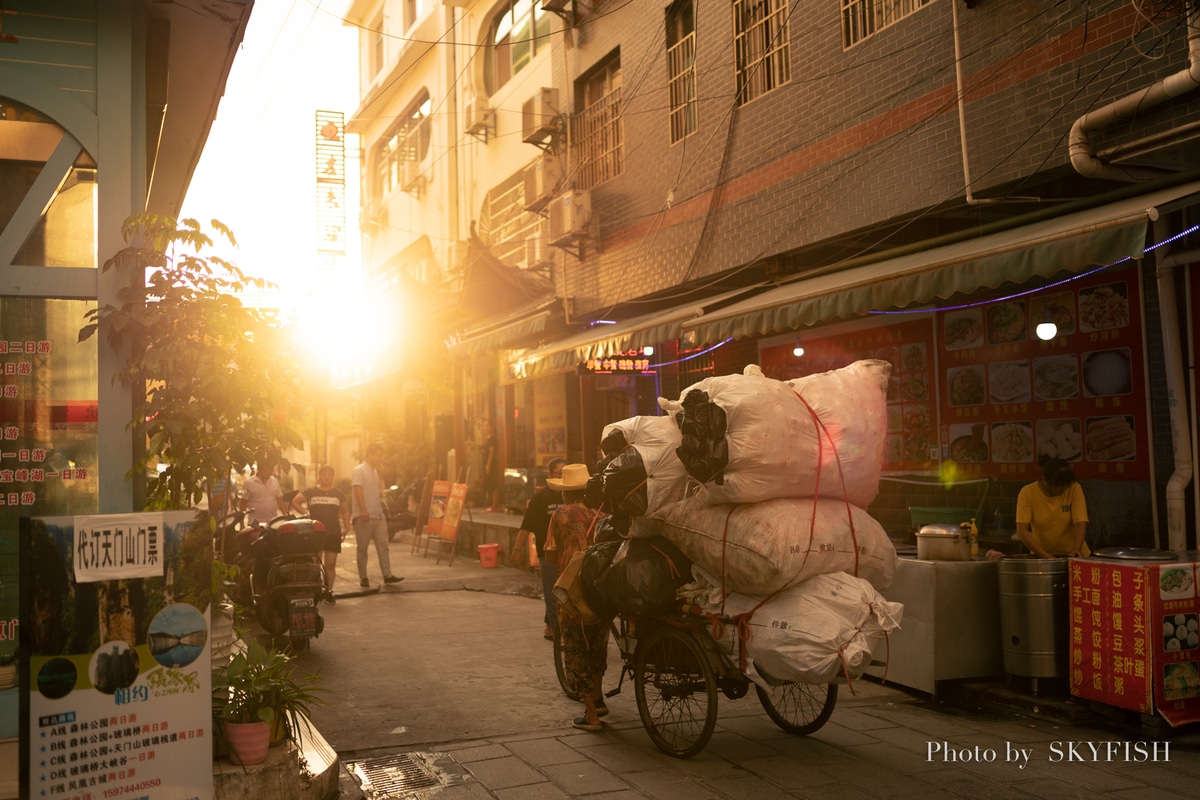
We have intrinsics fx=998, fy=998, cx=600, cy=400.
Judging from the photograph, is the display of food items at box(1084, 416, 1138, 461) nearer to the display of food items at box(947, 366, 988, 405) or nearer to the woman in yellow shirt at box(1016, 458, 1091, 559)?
the woman in yellow shirt at box(1016, 458, 1091, 559)

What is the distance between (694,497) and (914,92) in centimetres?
623

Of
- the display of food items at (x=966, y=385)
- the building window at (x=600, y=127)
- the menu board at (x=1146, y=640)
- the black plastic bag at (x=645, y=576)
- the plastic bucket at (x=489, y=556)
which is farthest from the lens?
the plastic bucket at (x=489, y=556)

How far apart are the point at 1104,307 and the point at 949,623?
3.51 meters

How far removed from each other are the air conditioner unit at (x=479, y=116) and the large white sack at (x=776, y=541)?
1839 cm

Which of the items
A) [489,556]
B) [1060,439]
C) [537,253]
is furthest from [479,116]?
[1060,439]

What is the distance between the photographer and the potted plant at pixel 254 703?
5.28 meters

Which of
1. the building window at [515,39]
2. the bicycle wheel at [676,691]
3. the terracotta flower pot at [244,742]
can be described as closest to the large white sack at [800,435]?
the bicycle wheel at [676,691]

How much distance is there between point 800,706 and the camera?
22.0 feet

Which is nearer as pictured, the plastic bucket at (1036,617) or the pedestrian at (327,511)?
the plastic bucket at (1036,617)

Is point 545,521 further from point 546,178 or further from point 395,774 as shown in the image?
point 546,178

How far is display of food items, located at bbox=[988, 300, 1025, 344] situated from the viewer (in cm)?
990

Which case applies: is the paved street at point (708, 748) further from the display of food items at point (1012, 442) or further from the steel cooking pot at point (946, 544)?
the display of food items at point (1012, 442)

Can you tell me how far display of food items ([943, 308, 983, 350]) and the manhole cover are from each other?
714 centimetres

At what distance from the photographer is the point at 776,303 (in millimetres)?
10016
